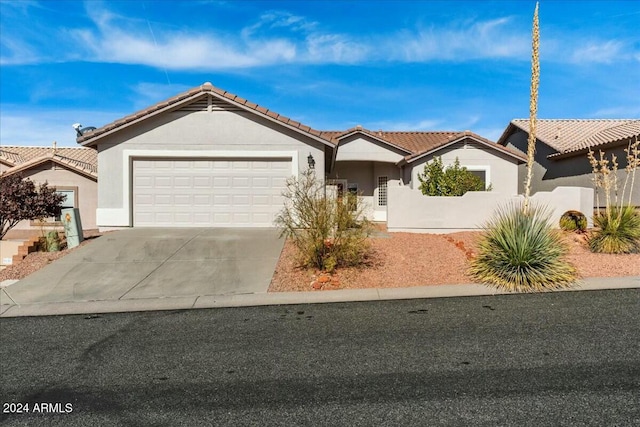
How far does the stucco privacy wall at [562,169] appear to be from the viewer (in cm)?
1692

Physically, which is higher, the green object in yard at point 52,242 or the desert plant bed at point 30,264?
the green object in yard at point 52,242

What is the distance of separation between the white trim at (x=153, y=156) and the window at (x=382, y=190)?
8590 mm

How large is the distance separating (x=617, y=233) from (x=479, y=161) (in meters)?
9.49

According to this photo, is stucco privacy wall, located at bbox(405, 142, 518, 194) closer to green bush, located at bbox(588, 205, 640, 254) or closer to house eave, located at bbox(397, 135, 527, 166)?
house eave, located at bbox(397, 135, 527, 166)

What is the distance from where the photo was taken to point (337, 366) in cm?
471

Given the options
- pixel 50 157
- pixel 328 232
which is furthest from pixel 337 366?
pixel 50 157

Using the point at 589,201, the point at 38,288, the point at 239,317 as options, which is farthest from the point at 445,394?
the point at 589,201

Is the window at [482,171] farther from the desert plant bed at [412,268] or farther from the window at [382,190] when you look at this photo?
the desert plant bed at [412,268]

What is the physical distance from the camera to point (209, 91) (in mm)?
14281

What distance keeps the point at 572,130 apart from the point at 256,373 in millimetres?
24714

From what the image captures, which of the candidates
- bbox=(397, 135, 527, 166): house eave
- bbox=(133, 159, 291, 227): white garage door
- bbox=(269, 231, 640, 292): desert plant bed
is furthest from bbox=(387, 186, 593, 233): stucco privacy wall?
bbox=(397, 135, 527, 166): house eave

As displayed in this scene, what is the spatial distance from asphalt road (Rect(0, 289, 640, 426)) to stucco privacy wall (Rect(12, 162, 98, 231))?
13519 mm

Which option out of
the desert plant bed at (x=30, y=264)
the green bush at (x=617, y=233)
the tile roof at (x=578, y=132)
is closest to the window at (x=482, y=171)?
the tile roof at (x=578, y=132)

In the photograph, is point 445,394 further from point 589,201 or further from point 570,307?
point 589,201
